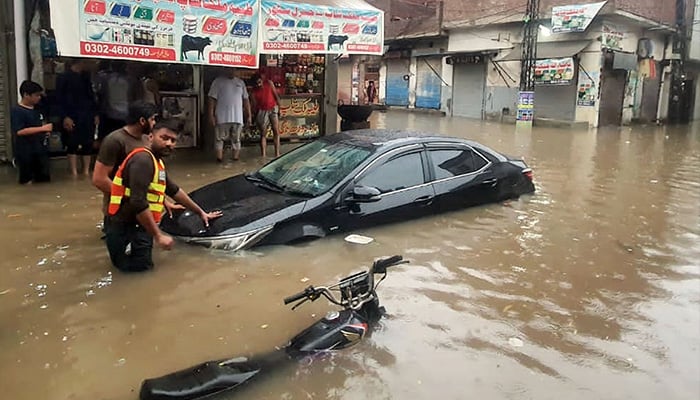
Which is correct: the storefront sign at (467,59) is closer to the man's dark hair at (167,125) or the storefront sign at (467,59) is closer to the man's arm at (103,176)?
the man's dark hair at (167,125)

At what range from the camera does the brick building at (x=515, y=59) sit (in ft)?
80.2

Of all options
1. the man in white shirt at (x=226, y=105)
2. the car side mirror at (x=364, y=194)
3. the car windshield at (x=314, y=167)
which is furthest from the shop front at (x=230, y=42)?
the car side mirror at (x=364, y=194)

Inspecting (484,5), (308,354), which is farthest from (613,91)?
(308,354)

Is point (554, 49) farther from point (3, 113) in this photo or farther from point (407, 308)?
point (407, 308)

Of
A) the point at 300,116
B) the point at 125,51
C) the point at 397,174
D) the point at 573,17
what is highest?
the point at 573,17

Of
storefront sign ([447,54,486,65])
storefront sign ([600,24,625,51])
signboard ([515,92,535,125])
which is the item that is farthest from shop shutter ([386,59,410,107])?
storefront sign ([600,24,625,51])

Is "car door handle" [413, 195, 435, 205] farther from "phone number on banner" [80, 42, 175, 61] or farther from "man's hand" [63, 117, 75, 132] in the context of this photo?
"man's hand" [63, 117, 75, 132]

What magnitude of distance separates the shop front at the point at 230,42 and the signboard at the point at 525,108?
13.3 meters

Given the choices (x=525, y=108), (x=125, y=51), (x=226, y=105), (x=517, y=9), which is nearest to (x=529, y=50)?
(x=525, y=108)

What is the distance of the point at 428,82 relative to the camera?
32.7 metres

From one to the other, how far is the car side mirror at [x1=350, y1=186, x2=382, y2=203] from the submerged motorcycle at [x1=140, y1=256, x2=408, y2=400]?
1.63m

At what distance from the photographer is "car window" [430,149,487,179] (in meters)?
7.01

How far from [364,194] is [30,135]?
16.6ft

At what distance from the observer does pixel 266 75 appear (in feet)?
40.8
